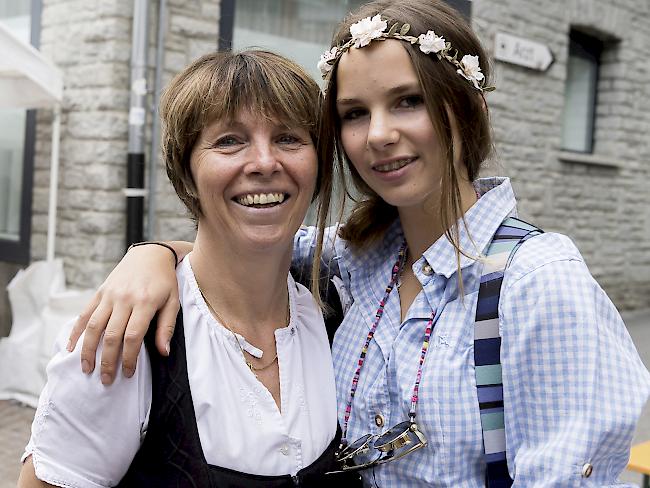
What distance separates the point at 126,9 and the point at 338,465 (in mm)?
4140

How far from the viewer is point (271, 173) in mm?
1649

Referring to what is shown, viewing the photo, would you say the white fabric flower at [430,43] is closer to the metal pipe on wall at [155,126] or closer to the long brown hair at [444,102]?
the long brown hair at [444,102]

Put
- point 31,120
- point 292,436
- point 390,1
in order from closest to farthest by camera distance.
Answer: point 292,436 → point 390,1 → point 31,120

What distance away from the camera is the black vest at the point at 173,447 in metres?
1.48

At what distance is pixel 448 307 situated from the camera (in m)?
1.58

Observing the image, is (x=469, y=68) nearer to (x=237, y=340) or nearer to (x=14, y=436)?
(x=237, y=340)

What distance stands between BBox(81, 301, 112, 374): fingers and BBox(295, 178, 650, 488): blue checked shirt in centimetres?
56

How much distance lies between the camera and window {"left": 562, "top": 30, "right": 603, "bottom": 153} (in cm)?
887

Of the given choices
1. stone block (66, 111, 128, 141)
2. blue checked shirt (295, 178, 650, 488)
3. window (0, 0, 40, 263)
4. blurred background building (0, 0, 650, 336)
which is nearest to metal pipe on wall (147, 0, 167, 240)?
blurred background building (0, 0, 650, 336)

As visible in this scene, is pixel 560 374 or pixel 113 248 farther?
pixel 113 248

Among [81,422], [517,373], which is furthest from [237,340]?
[517,373]

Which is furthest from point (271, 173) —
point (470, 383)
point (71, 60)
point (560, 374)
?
point (71, 60)

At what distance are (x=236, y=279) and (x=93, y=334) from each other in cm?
38

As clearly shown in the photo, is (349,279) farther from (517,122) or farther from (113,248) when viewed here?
(517,122)
